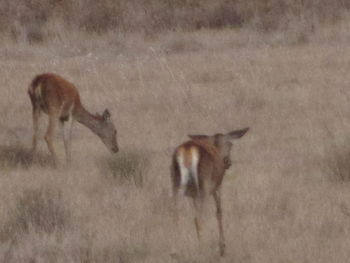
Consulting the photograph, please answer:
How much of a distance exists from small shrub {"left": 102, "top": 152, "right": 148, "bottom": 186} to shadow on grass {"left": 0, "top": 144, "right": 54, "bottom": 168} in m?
1.10

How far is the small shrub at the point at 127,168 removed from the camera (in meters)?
10.3

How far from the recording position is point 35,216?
8.40 m

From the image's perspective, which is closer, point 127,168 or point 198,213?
point 198,213

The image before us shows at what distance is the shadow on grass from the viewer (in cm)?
1131

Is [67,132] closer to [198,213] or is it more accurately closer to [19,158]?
[19,158]

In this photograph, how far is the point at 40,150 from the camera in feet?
40.5

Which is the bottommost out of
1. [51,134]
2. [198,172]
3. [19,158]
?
[19,158]

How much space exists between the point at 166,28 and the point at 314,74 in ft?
32.0

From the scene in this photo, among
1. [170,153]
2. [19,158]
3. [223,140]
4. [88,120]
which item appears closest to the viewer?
[223,140]

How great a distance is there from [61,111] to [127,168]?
2.38 meters

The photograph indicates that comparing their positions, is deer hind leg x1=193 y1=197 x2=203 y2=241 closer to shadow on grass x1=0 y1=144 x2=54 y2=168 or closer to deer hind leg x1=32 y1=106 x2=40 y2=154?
shadow on grass x1=0 y1=144 x2=54 y2=168

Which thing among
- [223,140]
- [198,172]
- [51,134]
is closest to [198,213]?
[198,172]

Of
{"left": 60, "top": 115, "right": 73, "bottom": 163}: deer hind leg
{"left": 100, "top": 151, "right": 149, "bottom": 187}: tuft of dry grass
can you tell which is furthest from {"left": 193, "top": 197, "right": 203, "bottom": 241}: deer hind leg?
{"left": 60, "top": 115, "right": 73, "bottom": 163}: deer hind leg

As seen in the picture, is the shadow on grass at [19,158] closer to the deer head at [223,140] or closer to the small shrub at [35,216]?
the small shrub at [35,216]
